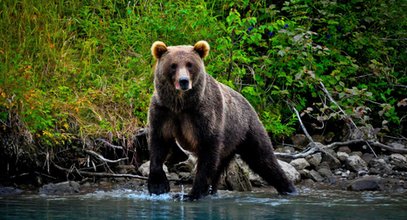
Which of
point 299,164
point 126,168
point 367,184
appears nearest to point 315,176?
point 299,164

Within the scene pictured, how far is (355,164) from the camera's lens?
9430 millimetres

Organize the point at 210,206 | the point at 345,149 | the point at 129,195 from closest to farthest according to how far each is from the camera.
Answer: the point at 210,206 → the point at 129,195 → the point at 345,149

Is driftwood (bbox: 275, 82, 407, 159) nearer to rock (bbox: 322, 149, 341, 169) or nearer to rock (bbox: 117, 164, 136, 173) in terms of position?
rock (bbox: 322, 149, 341, 169)

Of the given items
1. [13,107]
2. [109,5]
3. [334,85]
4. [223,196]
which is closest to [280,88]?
[334,85]

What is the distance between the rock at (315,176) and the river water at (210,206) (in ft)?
4.12

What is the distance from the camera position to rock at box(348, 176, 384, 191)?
815 centimetres

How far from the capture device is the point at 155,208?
624 cm

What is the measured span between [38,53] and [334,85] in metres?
4.10

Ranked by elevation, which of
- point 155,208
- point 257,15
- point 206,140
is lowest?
point 155,208

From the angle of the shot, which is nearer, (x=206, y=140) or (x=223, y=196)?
(x=206, y=140)

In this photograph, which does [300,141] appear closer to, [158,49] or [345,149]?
[345,149]

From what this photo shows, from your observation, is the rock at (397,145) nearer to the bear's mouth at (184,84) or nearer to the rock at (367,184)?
the rock at (367,184)

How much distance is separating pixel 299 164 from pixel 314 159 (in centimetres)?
33

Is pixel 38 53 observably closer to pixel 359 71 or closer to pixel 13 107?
pixel 13 107
